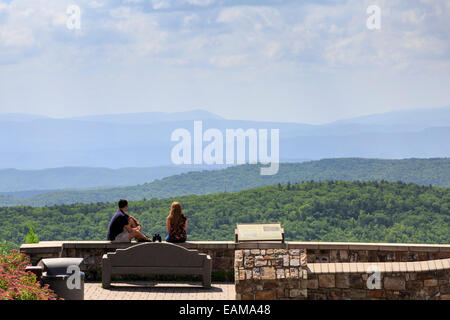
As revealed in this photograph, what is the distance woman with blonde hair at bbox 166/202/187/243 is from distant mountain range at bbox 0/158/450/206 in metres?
137

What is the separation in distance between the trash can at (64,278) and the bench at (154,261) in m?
1.61

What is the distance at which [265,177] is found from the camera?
198m

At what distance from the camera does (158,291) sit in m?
12.0

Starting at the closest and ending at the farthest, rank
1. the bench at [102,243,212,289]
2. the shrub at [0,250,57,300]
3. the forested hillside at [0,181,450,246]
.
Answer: the shrub at [0,250,57,300], the bench at [102,243,212,289], the forested hillside at [0,181,450,246]

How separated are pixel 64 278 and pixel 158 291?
86.0 inches

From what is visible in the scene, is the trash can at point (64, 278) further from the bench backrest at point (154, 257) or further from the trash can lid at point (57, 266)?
the bench backrest at point (154, 257)

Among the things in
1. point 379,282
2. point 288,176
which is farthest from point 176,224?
point 288,176

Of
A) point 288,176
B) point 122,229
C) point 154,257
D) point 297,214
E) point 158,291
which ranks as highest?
point 288,176

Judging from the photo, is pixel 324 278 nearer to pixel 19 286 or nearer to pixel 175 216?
pixel 175 216

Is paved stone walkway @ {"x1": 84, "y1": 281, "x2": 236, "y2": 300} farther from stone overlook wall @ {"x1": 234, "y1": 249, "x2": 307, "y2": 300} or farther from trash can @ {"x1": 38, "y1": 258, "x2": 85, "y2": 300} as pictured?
stone overlook wall @ {"x1": 234, "y1": 249, "x2": 307, "y2": 300}

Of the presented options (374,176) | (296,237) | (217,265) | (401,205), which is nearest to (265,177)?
(374,176)

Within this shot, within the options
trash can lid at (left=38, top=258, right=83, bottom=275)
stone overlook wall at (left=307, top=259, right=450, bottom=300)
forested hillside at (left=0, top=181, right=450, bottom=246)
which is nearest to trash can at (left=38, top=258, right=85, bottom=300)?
trash can lid at (left=38, top=258, right=83, bottom=275)

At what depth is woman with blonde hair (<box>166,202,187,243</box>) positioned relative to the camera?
12.8 metres

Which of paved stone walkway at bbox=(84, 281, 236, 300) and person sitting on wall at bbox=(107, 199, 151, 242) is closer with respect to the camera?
paved stone walkway at bbox=(84, 281, 236, 300)
